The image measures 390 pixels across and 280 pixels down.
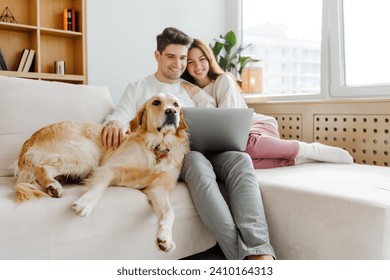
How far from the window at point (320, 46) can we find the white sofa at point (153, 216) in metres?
0.99

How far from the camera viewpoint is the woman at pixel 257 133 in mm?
1899

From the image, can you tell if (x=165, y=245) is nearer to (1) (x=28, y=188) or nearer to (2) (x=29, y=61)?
(1) (x=28, y=188)

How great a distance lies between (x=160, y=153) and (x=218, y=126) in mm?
292

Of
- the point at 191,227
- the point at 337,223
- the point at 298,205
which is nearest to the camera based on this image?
the point at 337,223

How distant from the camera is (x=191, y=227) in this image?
1.52 m

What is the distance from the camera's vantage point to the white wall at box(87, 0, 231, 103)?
3.01 m

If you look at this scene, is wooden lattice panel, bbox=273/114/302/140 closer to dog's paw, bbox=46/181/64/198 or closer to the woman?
the woman

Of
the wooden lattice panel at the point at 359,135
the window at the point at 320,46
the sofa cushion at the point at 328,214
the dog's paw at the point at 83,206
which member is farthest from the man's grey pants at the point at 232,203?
the window at the point at 320,46

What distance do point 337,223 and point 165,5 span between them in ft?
8.85

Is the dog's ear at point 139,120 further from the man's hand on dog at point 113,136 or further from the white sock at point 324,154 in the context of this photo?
the white sock at point 324,154

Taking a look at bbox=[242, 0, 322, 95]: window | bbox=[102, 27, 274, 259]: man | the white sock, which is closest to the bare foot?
bbox=[102, 27, 274, 259]: man

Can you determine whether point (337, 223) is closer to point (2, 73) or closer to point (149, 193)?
point (149, 193)

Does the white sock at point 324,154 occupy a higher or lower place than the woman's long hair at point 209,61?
lower
